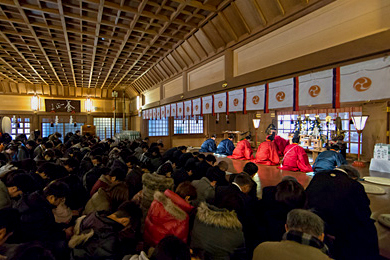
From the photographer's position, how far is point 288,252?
1.50 metres

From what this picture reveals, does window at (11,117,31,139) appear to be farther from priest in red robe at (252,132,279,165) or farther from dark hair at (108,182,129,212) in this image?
priest in red robe at (252,132,279,165)

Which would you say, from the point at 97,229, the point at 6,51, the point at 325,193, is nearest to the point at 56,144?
the point at 6,51

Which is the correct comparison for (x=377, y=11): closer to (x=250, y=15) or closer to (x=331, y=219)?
(x=250, y=15)

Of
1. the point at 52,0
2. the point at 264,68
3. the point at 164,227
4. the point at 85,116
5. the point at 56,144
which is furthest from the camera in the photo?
the point at 85,116

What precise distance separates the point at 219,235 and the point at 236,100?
185 inches

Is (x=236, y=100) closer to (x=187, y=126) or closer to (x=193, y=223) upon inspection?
(x=193, y=223)

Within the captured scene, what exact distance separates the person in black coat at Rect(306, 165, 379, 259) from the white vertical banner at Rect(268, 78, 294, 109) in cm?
258

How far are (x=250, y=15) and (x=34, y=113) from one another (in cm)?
1745

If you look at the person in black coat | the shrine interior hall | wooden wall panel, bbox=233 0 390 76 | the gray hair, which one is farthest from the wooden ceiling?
the gray hair

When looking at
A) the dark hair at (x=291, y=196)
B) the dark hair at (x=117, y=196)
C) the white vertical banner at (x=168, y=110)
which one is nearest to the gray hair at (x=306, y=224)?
the dark hair at (x=291, y=196)

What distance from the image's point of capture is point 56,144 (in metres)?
8.46

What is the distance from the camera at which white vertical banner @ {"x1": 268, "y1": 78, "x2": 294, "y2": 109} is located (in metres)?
4.68

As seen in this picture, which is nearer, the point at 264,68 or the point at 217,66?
the point at 264,68

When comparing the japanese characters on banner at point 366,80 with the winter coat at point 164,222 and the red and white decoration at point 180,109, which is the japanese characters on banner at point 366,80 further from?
the red and white decoration at point 180,109
